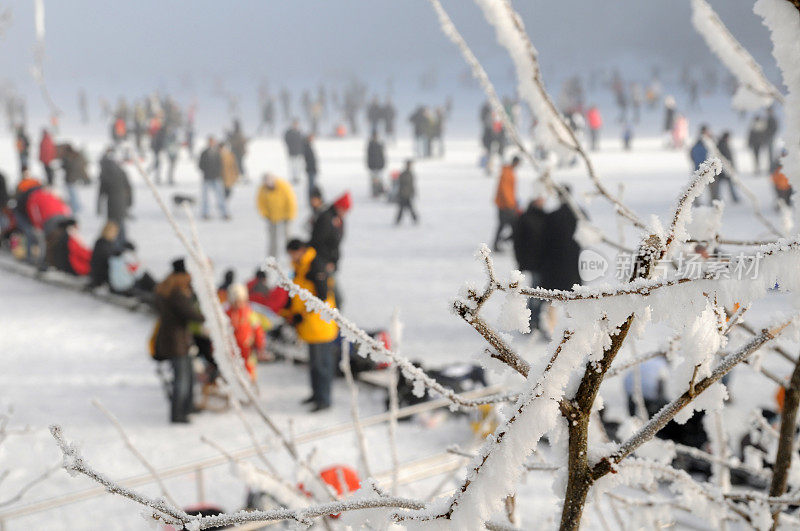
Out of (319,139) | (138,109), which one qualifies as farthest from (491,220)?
(319,139)

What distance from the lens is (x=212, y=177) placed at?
13.9m

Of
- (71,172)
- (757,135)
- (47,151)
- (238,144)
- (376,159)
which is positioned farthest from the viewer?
(238,144)

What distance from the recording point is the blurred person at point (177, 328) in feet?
18.4

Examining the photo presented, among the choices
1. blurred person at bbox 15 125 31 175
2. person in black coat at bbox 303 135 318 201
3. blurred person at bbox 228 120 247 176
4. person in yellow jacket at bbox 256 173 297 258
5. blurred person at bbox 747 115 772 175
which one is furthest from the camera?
blurred person at bbox 15 125 31 175

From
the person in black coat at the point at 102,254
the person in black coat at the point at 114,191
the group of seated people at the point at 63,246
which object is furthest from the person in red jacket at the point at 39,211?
the person in black coat at the point at 102,254

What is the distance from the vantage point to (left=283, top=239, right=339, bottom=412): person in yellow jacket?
19.2 feet

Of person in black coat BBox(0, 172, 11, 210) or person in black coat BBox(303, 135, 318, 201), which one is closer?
person in black coat BBox(0, 172, 11, 210)

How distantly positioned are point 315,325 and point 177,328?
973 mm

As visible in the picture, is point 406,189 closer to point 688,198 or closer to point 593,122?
point 593,122

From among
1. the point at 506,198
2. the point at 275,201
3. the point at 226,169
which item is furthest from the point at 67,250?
the point at 506,198

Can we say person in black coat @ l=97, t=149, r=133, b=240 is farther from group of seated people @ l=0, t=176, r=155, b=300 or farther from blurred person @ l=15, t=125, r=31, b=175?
A: blurred person @ l=15, t=125, r=31, b=175

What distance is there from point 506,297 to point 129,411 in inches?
236

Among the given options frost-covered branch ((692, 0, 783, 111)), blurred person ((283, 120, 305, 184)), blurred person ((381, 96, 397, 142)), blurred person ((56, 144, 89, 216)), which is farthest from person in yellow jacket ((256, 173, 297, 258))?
blurred person ((381, 96, 397, 142))

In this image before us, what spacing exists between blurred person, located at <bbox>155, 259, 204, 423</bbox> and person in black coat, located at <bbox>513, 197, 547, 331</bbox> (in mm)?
3028
